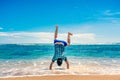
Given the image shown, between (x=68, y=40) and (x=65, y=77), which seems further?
(x=68, y=40)

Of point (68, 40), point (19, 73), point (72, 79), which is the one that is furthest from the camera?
point (68, 40)

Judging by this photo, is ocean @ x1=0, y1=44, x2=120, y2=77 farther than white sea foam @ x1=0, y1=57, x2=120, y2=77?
Yes

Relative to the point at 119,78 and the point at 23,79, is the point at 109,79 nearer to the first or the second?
the point at 119,78

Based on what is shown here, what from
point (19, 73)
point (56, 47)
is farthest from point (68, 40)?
point (19, 73)

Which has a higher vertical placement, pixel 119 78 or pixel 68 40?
pixel 68 40

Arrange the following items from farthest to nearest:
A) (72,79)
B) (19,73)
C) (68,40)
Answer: (68,40) → (19,73) → (72,79)

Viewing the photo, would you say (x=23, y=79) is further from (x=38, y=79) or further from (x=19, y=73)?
(x=19, y=73)

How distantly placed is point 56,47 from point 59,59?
694 millimetres

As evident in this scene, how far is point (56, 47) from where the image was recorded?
16938mm

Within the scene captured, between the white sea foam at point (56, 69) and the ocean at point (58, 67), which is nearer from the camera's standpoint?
the white sea foam at point (56, 69)

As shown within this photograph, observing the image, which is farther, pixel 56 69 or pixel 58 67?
pixel 58 67

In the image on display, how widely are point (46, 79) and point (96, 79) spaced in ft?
6.98

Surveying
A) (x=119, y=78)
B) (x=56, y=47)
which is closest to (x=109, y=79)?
(x=119, y=78)

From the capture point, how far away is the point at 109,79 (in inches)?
510
